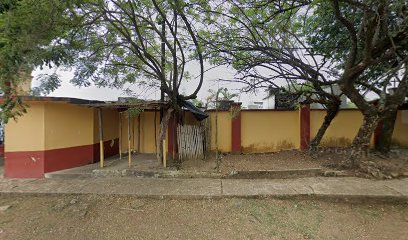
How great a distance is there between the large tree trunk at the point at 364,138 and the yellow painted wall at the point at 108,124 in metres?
7.21

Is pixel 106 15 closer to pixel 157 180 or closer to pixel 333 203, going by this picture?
pixel 157 180

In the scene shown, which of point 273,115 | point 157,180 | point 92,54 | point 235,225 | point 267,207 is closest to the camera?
point 235,225

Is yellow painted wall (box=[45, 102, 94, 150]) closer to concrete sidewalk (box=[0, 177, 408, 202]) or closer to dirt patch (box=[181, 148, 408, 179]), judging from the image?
concrete sidewalk (box=[0, 177, 408, 202])

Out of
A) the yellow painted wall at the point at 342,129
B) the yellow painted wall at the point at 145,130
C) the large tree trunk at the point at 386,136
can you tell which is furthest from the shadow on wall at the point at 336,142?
the yellow painted wall at the point at 145,130

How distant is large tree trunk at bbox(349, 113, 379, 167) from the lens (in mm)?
6426

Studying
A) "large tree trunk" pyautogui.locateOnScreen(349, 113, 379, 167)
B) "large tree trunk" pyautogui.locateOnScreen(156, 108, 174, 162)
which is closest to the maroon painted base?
"large tree trunk" pyautogui.locateOnScreen(156, 108, 174, 162)

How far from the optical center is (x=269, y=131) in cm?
884

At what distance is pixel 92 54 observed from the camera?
6930 mm

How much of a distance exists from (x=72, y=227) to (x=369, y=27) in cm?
673

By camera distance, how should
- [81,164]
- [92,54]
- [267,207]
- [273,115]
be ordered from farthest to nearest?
[273,115]
[81,164]
[92,54]
[267,207]

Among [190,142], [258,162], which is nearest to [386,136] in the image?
[258,162]

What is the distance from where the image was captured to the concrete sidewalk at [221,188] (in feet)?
16.8

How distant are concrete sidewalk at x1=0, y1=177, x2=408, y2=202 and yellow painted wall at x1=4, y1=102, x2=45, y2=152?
0.83 metres

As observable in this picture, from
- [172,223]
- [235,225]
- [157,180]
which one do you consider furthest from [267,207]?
[157,180]
